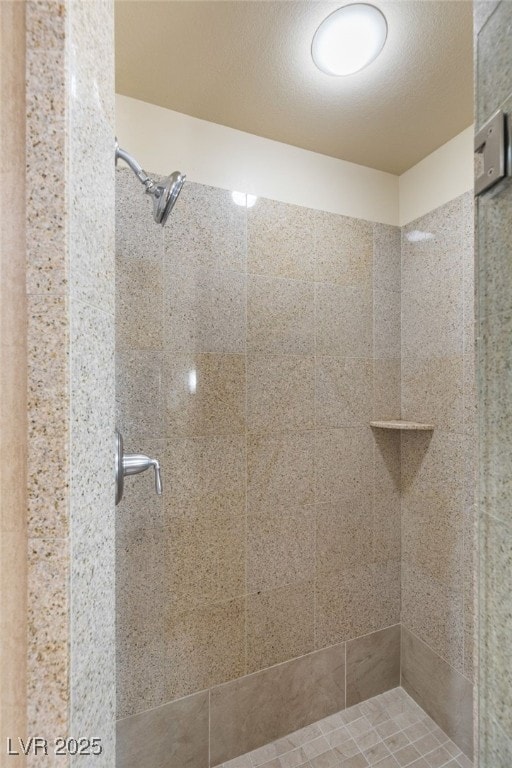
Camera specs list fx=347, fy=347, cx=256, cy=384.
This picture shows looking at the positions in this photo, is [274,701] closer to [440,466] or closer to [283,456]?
[283,456]

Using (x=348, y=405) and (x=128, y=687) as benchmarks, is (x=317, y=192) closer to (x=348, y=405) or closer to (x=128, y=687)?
(x=348, y=405)

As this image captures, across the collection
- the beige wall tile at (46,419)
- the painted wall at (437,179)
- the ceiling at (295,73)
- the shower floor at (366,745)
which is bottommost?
the shower floor at (366,745)

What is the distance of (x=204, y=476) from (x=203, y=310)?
625mm

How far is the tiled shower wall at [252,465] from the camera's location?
1.21m

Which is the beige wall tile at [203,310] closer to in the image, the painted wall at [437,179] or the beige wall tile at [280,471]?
the beige wall tile at [280,471]

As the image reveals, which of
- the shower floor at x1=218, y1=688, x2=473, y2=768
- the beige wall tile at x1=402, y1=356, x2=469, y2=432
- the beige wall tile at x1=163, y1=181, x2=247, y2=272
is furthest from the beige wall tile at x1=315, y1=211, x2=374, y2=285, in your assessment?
the shower floor at x1=218, y1=688, x2=473, y2=768

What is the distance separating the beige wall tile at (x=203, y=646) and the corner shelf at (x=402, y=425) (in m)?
0.92

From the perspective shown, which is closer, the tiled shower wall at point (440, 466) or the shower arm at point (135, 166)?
the shower arm at point (135, 166)

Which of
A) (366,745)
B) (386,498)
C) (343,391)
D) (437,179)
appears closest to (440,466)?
(386,498)

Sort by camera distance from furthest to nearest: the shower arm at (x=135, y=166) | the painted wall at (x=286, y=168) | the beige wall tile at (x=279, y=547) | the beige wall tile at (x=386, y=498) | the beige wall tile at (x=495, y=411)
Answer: the beige wall tile at (x=386, y=498) < the beige wall tile at (x=279, y=547) < the painted wall at (x=286, y=168) < the shower arm at (x=135, y=166) < the beige wall tile at (x=495, y=411)

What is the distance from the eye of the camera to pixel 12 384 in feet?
1.42

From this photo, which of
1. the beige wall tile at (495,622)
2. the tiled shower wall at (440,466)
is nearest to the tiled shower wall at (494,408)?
the beige wall tile at (495,622)

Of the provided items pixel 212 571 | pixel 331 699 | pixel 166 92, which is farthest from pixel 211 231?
pixel 331 699

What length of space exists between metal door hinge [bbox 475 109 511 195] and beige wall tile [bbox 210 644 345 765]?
1.69 meters
